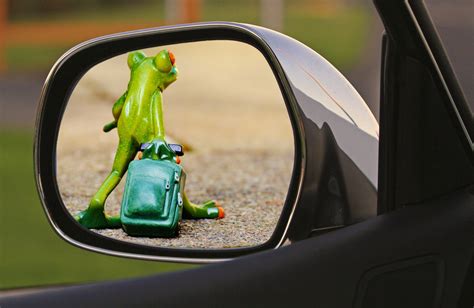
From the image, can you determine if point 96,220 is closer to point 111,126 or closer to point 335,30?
point 111,126

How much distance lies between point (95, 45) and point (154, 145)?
9.4 inches

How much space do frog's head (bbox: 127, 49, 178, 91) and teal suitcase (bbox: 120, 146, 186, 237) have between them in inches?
4.4

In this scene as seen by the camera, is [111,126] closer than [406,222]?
No

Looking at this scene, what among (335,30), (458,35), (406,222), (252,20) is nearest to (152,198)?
(406,222)

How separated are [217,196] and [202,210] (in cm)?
21

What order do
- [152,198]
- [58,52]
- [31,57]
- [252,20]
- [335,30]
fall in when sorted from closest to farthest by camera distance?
1. [152,198]
2. [31,57]
3. [58,52]
4. [252,20]
5. [335,30]

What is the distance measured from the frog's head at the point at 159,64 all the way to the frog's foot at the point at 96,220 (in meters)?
0.17

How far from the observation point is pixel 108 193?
1.15m

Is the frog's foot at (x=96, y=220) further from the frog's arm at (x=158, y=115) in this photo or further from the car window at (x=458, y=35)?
the car window at (x=458, y=35)

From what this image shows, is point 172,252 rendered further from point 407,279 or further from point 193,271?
point 407,279

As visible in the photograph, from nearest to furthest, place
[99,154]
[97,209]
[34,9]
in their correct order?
[97,209], [99,154], [34,9]

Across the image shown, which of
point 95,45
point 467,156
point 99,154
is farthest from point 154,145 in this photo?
point 99,154

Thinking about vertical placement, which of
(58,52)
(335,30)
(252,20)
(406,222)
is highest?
(252,20)

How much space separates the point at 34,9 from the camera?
2356cm
